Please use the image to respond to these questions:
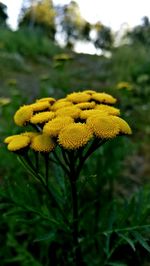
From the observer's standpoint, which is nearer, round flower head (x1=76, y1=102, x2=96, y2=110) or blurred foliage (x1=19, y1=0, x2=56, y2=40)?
round flower head (x1=76, y1=102, x2=96, y2=110)

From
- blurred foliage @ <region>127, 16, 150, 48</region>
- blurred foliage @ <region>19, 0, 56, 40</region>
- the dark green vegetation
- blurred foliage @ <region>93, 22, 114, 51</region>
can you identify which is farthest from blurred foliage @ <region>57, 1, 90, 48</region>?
the dark green vegetation

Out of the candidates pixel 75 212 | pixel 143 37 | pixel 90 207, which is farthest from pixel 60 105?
pixel 143 37

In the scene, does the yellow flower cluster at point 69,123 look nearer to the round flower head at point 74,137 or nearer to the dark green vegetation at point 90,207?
the round flower head at point 74,137

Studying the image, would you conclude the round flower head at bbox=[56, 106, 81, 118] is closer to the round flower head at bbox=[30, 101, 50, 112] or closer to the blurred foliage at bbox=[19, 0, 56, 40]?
the round flower head at bbox=[30, 101, 50, 112]

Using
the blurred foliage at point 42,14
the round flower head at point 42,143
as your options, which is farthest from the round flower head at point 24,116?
the blurred foliage at point 42,14

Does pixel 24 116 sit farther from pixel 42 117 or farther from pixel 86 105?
pixel 86 105

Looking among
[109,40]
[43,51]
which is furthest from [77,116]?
[109,40]

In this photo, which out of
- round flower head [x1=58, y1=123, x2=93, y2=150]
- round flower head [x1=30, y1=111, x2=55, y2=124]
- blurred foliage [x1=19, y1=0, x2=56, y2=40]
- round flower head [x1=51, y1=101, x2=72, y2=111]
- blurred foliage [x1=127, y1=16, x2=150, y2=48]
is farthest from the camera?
blurred foliage [x1=19, y1=0, x2=56, y2=40]

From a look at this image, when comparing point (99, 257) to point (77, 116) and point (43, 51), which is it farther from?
point (43, 51)
